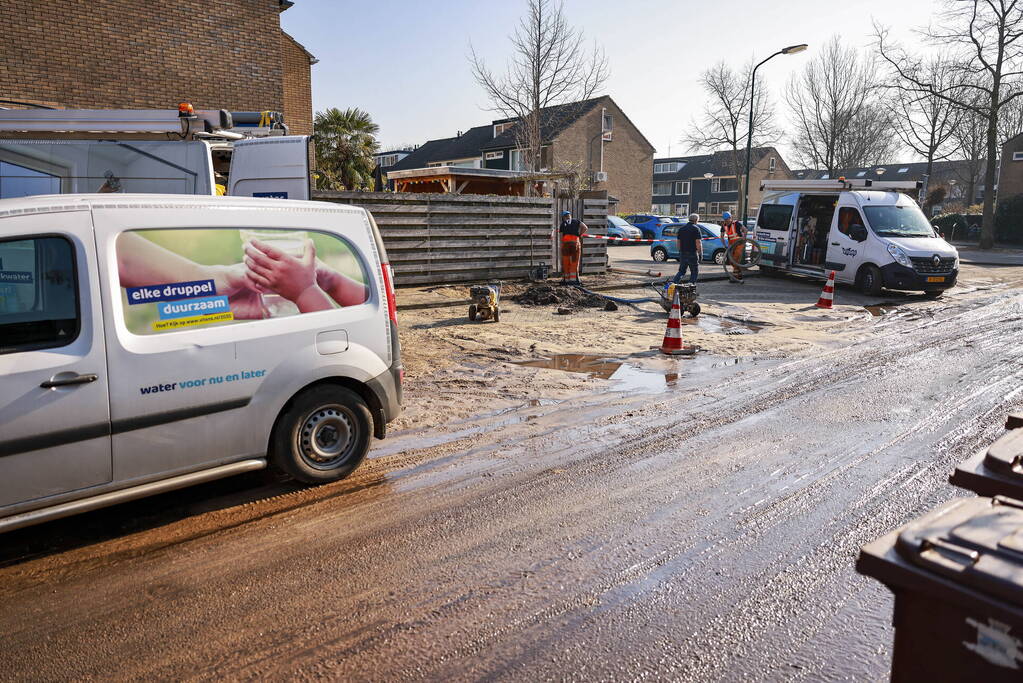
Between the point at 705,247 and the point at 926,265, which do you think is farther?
the point at 705,247

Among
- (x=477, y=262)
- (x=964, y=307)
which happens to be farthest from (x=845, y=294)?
(x=477, y=262)

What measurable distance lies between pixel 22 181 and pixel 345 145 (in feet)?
69.9

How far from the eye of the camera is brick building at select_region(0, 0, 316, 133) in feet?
44.7

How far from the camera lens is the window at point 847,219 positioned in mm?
16406

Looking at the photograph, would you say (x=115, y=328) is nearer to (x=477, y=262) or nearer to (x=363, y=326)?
(x=363, y=326)

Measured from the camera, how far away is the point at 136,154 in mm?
8859

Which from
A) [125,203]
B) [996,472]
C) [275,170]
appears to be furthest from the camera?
[275,170]

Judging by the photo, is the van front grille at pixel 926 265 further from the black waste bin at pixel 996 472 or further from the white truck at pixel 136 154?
the black waste bin at pixel 996 472

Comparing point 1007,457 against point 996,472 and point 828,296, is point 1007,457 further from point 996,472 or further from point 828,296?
point 828,296

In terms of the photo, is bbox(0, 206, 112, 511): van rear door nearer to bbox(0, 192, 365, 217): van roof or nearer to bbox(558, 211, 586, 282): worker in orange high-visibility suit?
bbox(0, 192, 365, 217): van roof

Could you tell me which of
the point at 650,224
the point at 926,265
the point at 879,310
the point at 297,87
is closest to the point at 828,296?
the point at 879,310

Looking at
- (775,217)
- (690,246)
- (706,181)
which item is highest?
(706,181)

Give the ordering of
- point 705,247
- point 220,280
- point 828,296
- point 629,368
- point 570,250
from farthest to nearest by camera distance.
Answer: point 705,247
point 570,250
point 828,296
point 629,368
point 220,280

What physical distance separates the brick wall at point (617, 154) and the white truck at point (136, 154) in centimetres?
4194
